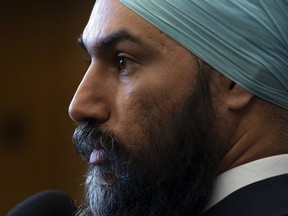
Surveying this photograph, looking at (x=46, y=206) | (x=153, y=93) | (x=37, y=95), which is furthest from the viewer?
(x=37, y=95)

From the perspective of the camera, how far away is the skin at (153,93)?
76 centimetres

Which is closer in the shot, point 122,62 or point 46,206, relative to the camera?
point 122,62

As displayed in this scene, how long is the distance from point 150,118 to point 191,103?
0.06m

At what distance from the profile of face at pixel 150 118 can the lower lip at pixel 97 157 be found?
1 centimetres

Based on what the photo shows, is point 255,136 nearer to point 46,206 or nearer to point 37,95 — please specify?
point 46,206

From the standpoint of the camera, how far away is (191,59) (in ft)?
2.51

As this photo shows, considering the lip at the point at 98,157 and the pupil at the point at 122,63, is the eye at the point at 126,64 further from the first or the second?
the lip at the point at 98,157

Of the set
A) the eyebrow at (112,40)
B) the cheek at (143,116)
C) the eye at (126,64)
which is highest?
the eyebrow at (112,40)

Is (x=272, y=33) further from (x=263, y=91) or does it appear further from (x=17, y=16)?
(x=17, y=16)

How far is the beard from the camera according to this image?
2.52 feet

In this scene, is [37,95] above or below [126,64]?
below

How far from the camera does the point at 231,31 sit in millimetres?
764

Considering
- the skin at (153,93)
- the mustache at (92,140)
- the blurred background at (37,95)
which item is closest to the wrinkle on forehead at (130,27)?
the skin at (153,93)

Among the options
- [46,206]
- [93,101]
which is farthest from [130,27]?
[46,206]
